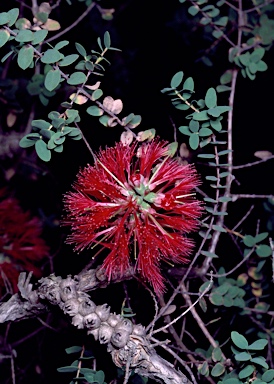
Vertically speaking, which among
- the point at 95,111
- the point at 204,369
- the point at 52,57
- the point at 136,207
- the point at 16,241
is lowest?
the point at 204,369

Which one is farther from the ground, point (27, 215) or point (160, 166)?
point (160, 166)

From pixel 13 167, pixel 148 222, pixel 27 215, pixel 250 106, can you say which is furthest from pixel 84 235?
pixel 250 106

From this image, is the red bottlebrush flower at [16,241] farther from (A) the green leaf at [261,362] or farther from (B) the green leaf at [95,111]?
(A) the green leaf at [261,362]

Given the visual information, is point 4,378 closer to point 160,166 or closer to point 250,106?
point 160,166

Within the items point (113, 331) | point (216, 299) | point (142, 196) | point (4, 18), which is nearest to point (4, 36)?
point (4, 18)

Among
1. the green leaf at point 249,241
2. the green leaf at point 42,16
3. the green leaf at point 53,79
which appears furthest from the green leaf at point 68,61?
the green leaf at point 249,241

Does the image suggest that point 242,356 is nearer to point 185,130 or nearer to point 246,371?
point 246,371

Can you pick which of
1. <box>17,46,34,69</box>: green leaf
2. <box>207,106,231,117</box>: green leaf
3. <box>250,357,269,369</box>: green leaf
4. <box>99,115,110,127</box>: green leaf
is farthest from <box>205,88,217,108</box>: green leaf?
<box>250,357,269,369</box>: green leaf
